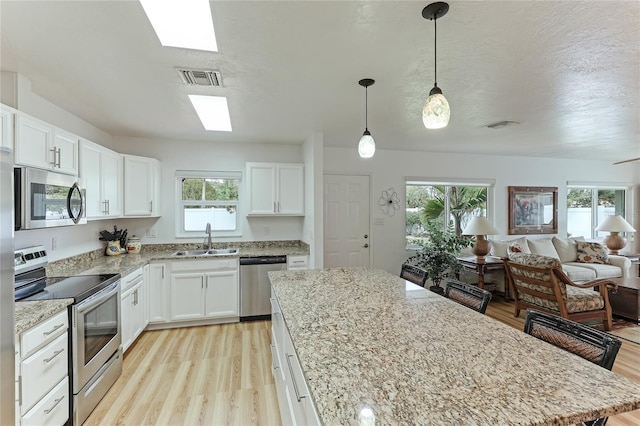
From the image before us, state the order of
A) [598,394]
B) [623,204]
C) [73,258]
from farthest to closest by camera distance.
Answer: [623,204]
[73,258]
[598,394]

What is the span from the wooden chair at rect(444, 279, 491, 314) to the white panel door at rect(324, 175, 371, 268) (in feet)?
9.08

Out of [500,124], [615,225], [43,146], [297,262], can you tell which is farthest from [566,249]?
[43,146]

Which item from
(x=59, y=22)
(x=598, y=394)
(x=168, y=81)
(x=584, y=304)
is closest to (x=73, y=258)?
(x=168, y=81)

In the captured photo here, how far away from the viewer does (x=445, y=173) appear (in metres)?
5.34

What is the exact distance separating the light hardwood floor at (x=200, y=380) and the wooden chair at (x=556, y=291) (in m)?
0.42

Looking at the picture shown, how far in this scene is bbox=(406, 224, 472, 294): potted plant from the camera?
15.1 feet

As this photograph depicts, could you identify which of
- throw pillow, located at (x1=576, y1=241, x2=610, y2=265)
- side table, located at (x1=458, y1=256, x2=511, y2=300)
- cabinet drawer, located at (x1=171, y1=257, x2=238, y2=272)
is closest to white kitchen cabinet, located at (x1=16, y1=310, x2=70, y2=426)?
cabinet drawer, located at (x1=171, y1=257, x2=238, y2=272)

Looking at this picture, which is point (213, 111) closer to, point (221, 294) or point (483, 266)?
point (221, 294)

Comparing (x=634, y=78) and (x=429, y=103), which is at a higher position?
(x=634, y=78)

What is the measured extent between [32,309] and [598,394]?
2588 mm

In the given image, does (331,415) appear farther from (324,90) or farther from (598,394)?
(324,90)

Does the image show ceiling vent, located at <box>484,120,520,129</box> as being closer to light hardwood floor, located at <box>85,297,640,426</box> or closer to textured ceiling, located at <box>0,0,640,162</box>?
textured ceiling, located at <box>0,0,640,162</box>

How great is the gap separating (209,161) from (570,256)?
246 inches

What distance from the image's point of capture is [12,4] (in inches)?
57.4
